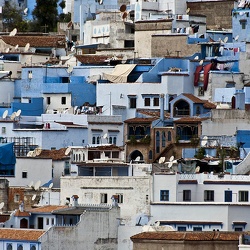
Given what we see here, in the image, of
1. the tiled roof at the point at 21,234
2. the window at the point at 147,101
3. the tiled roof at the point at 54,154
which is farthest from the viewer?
the window at the point at 147,101

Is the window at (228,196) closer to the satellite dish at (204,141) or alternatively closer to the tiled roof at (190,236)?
the tiled roof at (190,236)

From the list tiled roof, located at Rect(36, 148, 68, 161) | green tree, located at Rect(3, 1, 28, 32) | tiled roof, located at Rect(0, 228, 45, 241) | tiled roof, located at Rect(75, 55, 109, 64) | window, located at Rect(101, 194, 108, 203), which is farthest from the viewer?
green tree, located at Rect(3, 1, 28, 32)

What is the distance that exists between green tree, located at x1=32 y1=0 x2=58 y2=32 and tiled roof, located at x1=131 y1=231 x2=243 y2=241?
135 ft

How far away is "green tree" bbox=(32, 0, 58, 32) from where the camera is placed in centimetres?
11156

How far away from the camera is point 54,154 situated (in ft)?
277

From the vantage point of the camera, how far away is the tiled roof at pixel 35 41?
10281 cm

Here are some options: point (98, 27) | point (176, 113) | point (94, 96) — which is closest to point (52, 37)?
point (98, 27)

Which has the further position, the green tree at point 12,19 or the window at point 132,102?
the green tree at point 12,19

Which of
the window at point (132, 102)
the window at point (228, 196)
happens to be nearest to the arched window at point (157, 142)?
the window at point (132, 102)

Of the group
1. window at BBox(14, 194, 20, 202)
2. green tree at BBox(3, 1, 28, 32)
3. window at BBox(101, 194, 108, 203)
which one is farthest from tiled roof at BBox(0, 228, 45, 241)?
green tree at BBox(3, 1, 28, 32)

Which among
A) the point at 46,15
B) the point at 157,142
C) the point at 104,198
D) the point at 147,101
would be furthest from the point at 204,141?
the point at 46,15

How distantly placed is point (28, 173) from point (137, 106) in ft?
30.3

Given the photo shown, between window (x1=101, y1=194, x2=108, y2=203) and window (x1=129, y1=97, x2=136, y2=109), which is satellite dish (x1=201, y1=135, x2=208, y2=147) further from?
window (x1=101, y1=194, x2=108, y2=203)

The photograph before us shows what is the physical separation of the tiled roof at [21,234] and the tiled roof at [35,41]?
29.7 meters
